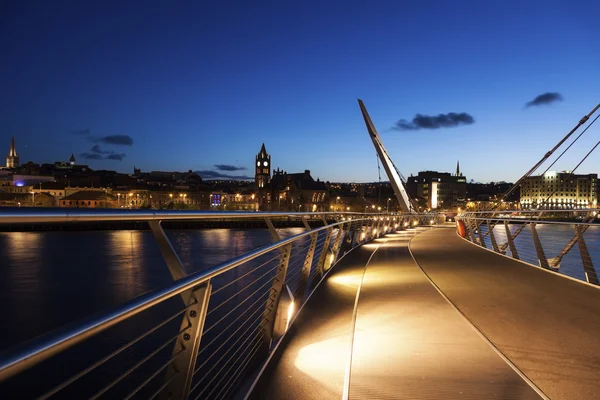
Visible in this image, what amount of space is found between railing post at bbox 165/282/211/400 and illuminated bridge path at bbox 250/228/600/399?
0.98 metres

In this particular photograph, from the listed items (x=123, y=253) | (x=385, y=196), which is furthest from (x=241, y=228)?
(x=385, y=196)

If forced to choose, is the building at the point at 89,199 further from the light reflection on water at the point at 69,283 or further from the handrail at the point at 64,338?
the handrail at the point at 64,338

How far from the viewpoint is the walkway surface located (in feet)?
10.4

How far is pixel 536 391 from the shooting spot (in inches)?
122

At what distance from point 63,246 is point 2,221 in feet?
198

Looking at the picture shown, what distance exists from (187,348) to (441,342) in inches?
105

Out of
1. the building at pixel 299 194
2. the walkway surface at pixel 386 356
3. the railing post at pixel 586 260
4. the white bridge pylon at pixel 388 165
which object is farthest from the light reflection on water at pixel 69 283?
the building at pixel 299 194

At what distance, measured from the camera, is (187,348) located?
2.19 meters

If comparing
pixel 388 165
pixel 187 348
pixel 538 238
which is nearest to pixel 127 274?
pixel 538 238

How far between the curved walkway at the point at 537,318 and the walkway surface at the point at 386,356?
7.8 inches

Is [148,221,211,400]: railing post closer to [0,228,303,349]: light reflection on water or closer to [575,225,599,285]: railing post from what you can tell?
[575,225,599,285]: railing post

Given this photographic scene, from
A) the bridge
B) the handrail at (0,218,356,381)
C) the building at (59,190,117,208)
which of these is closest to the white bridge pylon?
the bridge

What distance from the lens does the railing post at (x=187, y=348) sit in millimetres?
2148

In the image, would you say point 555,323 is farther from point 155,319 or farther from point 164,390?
point 155,319
